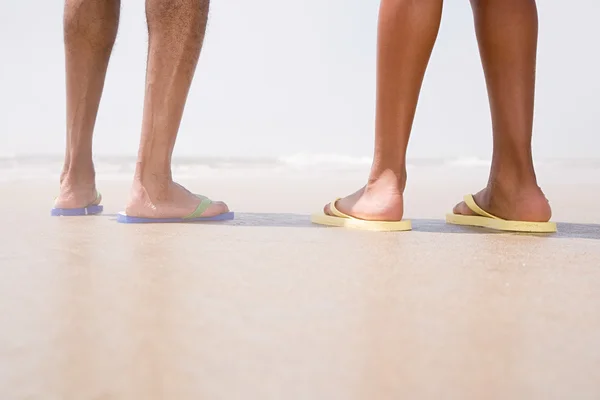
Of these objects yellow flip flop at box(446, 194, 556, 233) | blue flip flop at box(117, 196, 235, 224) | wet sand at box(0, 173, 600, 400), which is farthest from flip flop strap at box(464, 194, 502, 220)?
blue flip flop at box(117, 196, 235, 224)

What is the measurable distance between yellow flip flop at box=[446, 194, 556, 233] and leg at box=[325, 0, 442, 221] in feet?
0.74

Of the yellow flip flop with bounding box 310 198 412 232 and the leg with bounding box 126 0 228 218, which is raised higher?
the leg with bounding box 126 0 228 218

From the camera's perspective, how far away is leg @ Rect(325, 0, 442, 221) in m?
1.54

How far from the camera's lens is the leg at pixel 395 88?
5.05ft

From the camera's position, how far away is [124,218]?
1.61 m

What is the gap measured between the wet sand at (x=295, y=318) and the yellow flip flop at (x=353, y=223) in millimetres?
204

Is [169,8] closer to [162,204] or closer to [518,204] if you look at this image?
[162,204]

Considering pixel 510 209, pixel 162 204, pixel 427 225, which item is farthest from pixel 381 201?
pixel 162 204

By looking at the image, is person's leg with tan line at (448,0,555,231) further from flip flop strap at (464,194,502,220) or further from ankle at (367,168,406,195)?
ankle at (367,168,406,195)

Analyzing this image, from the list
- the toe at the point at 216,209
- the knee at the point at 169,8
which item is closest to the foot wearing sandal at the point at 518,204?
the toe at the point at 216,209

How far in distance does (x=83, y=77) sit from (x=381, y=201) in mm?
914

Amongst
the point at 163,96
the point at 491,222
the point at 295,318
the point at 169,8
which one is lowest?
the point at 295,318

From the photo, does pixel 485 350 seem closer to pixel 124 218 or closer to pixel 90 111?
pixel 124 218

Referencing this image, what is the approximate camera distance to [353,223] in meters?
1.58
